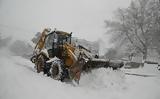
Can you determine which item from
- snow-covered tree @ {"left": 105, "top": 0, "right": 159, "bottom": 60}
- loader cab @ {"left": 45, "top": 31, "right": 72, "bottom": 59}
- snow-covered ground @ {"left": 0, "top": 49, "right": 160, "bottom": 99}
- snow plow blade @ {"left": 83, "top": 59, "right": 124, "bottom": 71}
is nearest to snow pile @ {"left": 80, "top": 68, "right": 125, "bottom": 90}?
snow-covered ground @ {"left": 0, "top": 49, "right": 160, "bottom": 99}

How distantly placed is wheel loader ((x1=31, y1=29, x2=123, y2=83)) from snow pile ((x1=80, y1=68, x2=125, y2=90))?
1.18ft

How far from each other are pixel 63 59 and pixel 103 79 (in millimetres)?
2605

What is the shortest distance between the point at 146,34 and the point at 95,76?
27430mm

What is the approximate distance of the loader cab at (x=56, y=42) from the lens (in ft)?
42.0

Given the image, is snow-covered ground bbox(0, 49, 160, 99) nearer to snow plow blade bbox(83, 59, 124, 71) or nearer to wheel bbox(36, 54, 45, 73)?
snow plow blade bbox(83, 59, 124, 71)

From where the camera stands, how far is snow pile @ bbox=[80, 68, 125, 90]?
34.2 feet

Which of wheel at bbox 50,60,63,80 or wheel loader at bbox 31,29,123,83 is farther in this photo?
wheel at bbox 50,60,63,80

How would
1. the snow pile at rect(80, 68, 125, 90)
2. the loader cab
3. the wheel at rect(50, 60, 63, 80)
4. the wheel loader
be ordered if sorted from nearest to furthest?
the snow pile at rect(80, 68, 125, 90) < the wheel loader < the wheel at rect(50, 60, 63, 80) < the loader cab

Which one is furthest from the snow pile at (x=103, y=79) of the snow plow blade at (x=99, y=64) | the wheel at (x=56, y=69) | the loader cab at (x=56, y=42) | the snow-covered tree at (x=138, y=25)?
the snow-covered tree at (x=138, y=25)

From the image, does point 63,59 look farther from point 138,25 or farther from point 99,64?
point 138,25

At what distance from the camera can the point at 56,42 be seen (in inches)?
514

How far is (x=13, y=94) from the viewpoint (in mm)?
7422

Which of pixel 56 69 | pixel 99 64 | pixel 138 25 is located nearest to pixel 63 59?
pixel 56 69

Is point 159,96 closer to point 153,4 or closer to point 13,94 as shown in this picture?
point 13,94
